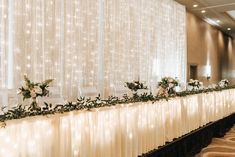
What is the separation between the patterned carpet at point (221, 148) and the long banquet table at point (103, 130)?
0.51m

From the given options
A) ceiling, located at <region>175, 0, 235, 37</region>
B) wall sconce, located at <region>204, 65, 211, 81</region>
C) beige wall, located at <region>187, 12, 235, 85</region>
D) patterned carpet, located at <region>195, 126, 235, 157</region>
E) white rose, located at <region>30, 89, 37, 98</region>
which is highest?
ceiling, located at <region>175, 0, 235, 37</region>

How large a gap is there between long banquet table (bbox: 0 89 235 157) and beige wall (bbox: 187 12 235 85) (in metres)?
7.69

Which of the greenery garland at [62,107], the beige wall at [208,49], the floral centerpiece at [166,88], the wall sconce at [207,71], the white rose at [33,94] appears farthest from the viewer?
the wall sconce at [207,71]

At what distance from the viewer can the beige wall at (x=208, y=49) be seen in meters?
13.0

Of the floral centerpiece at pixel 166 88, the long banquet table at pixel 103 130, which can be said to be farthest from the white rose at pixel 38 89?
the floral centerpiece at pixel 166 88

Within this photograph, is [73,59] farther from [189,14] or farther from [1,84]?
[189,14]

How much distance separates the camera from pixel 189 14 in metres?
12.6

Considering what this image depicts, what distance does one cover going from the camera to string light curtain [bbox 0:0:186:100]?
5.68m

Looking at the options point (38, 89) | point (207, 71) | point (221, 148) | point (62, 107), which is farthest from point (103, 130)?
point (207, 71)

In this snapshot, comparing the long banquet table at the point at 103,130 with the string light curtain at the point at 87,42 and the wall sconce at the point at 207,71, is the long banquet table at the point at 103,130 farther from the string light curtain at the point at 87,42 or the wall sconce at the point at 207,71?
the wall sconce at the point at 207,71

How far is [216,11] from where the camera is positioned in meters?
12.1

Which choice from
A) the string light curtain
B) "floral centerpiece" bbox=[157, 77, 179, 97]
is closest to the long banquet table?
"floral centerpiece" bbox=[157, 77, 179, 97]

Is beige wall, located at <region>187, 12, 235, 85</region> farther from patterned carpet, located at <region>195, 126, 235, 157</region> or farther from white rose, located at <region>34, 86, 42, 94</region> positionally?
white rose, located at <region>34, 86, 42, 94</region>

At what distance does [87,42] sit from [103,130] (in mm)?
4149
